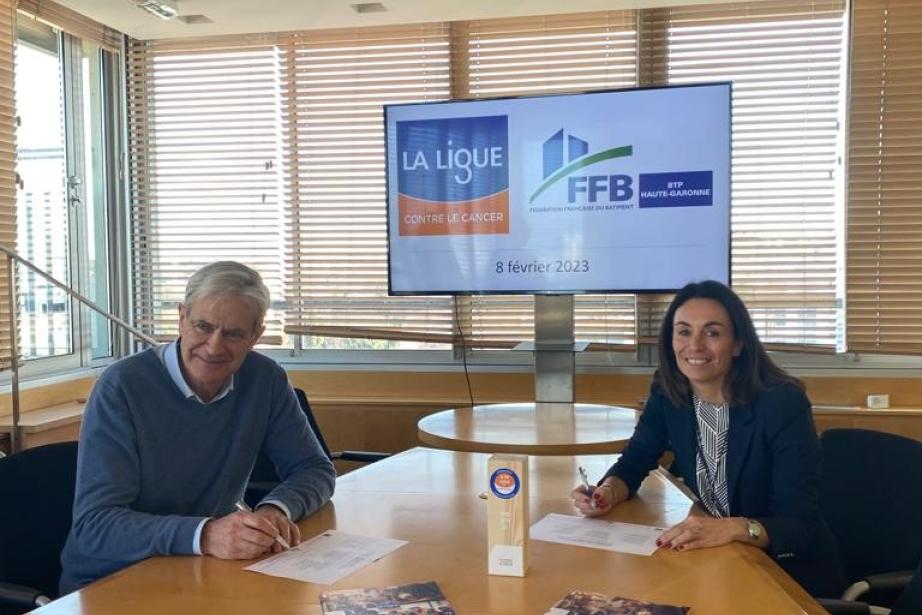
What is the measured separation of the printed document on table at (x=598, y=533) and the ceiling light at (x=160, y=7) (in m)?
2.62

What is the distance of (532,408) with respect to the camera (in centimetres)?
324

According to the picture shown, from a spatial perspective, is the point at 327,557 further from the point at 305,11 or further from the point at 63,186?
the point at 63,186

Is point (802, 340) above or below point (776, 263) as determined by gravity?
below

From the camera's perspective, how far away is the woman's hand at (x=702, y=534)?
59.4 inches

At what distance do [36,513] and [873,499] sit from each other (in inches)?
79.9

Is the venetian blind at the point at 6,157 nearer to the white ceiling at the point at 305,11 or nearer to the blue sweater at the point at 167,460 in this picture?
the white ceiling at the point at 305,11

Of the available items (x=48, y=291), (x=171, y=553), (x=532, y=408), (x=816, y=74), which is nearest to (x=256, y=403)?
(x=171, y=553)

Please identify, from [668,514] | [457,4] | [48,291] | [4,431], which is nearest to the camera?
[668,514]

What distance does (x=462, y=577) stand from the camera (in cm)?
137

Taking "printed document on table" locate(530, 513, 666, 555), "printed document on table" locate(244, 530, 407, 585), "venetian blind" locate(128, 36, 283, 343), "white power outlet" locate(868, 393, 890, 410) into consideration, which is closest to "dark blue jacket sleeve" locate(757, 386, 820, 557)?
"printed document on table" locate(530, 513, 666, 555)

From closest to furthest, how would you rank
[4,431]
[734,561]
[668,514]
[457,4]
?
[734,561], [668,514], [4,431], [457,4]

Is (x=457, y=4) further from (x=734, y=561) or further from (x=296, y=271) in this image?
(x=734, y=561)

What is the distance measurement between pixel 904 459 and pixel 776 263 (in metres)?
1.62

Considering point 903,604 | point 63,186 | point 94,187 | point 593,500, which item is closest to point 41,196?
point 63,186
